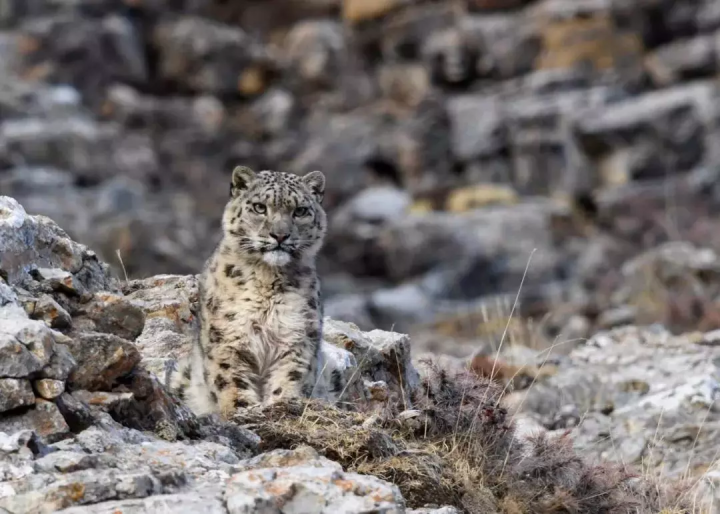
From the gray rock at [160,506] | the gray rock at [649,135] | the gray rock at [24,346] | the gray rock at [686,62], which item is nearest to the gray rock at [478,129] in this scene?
the gray rock at [649,135]

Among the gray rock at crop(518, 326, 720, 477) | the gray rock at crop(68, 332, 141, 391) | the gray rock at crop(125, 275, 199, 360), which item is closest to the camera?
the gray rock at crop(68, 332, 141, 391)

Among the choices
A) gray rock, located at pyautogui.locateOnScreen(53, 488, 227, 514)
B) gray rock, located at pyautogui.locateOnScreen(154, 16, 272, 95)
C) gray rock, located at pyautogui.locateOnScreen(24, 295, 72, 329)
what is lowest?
gray rock, located at pyautogui.locateOnScreen(154, 16, 272, 95)

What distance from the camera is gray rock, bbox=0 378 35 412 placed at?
597 centimetres

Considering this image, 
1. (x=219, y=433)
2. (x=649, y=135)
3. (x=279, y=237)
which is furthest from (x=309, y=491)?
(x=649, y=135)

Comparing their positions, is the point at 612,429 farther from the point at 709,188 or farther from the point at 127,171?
the point at 127,171

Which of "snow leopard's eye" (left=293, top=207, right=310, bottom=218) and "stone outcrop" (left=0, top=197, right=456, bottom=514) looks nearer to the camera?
"stone outcrop" (left=0, top=197, right=456, bottom=514)

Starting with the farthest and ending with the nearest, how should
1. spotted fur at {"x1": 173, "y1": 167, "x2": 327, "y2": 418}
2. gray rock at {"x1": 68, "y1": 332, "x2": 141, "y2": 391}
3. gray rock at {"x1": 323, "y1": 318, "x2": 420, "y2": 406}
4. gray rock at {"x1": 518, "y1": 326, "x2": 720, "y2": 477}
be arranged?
gray rock at {"x1": 518, "y1": 326, "x2": 720, "y2": 477}
gray rock at {"x1": 323, "y1": 318, "x2": 420, "y2": 406}
spotted fur at {"x1": 173, "y1": 167, "x2": 327, "y2": 418}
gray rock at {"x1": 68, "y1": 332, "x2": 141, "y2": 391}

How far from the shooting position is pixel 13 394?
5.98 meters

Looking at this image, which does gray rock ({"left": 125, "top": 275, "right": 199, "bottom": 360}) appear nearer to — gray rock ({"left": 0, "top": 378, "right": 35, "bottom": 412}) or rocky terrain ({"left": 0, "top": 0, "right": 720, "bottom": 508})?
rocky terrain ({"left": 0, "top": 0, "right": 720, "bottom": 508})

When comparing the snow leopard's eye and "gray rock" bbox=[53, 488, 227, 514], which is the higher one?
the snow leopard's eye

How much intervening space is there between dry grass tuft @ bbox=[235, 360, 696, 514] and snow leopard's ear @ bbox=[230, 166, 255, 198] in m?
1.88

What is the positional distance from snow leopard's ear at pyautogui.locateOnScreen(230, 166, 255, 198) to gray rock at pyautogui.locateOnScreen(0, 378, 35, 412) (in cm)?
341

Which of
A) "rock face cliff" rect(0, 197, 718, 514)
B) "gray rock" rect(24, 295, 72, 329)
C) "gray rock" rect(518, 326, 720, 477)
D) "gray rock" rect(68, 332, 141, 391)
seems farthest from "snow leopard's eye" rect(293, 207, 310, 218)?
"gray rock" rect(518, 326, 720, 477)

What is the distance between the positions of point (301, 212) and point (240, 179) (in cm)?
57
